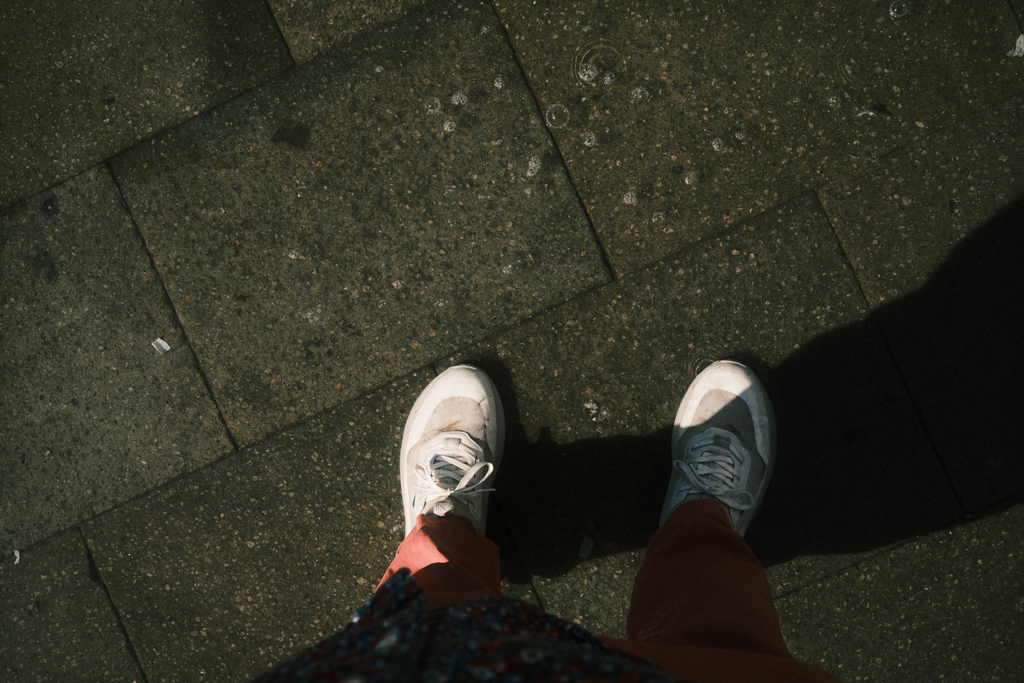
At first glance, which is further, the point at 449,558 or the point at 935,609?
the point at 935,609

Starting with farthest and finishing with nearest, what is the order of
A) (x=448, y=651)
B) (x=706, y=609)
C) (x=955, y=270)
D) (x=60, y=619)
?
(x=60, y=619)
(x=955, y=270)
(x=706, y=609)
(x=448, y=651)

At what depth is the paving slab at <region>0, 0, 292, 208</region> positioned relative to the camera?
204 cm

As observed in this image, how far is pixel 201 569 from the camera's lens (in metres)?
2.05

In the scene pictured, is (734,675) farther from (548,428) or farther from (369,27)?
(369,27)

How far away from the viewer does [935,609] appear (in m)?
1.99

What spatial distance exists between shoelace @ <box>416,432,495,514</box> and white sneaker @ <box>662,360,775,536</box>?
646 millimetres

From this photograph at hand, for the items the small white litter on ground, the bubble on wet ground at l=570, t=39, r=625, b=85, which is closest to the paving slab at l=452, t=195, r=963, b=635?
the bubble on wet ground at l=570, t=39, r=625, b=85

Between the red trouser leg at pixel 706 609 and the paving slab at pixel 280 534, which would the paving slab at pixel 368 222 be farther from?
the red trouser leg at pixel 706 609

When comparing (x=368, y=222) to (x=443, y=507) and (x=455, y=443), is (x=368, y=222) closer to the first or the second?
(x=455, y=443)

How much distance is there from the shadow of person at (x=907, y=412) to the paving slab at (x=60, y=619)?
2.13 metres

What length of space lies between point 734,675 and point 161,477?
191 cm

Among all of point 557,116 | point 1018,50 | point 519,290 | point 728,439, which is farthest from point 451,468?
point 1018,50

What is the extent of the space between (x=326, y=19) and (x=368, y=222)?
0.73 meters

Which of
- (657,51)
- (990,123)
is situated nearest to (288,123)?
(657,51)
